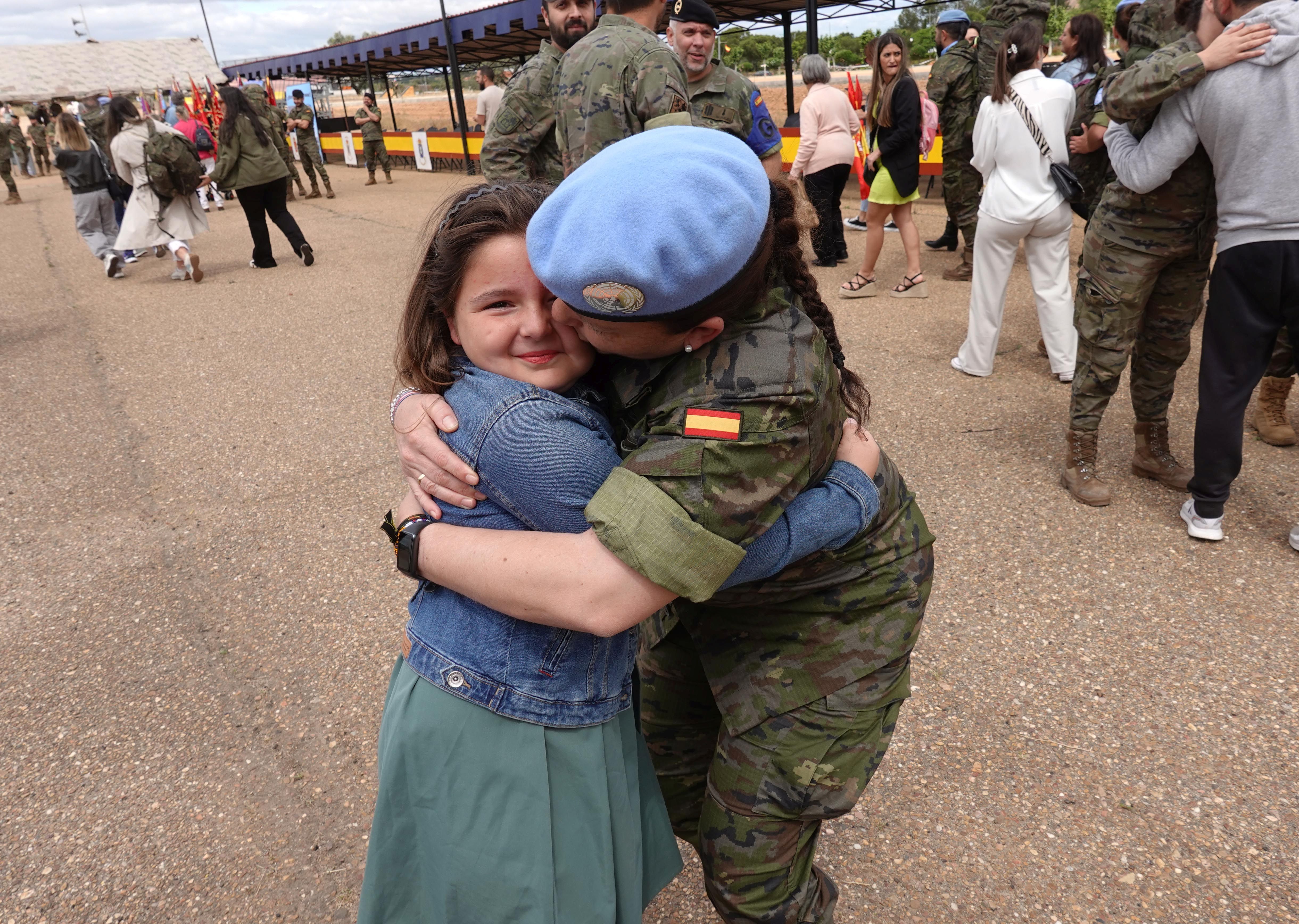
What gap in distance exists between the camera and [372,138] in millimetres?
15742

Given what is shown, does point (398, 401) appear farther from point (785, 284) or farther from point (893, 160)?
point (893, 160)

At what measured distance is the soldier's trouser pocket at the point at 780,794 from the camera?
1431mm

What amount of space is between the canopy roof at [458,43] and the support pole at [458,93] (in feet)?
0.47

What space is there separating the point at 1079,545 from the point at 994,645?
2.65 feet

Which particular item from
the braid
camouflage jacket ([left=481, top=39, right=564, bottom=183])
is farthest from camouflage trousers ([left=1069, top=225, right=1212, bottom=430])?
camouflage jacket ([left=481, top=39, right=564, bottom=183])

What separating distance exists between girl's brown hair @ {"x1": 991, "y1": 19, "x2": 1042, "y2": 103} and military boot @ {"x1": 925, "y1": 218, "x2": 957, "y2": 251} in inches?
133

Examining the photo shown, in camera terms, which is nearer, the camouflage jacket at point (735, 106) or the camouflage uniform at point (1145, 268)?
the camouflage uniform at point (1145, 268)

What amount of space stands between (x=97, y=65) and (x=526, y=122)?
71991 mm

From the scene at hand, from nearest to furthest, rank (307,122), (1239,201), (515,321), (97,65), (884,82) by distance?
1. (515,321)
2. (1239,201)
3. (884,82)
4. (307,122)
5. (97,65)

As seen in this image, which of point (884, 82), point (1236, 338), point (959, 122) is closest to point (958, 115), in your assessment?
point (959, 122)

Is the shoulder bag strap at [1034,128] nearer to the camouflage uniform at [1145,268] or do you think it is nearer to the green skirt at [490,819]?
the camouflage uniform at [1145,268]

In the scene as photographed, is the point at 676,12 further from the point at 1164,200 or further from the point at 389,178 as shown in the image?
the point at 389,178

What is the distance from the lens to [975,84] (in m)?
7.20

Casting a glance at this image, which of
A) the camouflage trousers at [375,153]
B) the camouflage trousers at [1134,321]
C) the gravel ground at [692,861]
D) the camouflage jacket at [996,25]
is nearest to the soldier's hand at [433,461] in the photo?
the gravel ground at [692,861]
